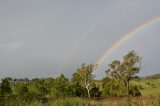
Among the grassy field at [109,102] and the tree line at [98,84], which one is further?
the tree line at [98,84]

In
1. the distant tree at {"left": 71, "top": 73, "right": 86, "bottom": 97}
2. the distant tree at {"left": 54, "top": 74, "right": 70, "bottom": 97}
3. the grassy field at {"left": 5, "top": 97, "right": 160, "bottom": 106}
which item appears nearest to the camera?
the grassy field at {"left": 5, "top": 97, "right": 160, "bottom": 106}

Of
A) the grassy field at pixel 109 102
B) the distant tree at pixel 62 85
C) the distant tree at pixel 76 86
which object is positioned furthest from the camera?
the distant tree at pixel 76 86

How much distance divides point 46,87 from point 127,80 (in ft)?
79.0

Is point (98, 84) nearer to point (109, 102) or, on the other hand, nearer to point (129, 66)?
point (129, 66)

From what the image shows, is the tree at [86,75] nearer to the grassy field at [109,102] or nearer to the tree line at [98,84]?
the tree line at [98,84]

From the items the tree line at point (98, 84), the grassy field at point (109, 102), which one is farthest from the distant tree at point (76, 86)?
the grassy field at point (109, 102)

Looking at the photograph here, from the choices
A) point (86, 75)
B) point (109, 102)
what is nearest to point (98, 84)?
point (86, 75)

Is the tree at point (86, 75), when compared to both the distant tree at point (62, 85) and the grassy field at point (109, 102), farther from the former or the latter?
the grassy field at point (109, 102)

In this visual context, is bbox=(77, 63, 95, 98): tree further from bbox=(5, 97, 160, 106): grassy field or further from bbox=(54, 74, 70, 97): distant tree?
bbox=(5, 97, 160, 106): grassy field

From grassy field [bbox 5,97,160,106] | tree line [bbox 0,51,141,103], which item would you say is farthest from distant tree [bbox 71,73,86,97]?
grassy field [bbox 5,97,160,106]

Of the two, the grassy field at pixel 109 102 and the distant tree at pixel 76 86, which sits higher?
the distant tree at pixel 76 86

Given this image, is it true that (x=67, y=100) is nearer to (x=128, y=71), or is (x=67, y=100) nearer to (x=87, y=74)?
(x=128, y=71)

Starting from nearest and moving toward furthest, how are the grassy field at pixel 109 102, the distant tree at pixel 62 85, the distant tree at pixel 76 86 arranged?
the grassy field at pixel 109 102 < the distant tree at pixel 62 85 < the distant tree at pixel 76 86

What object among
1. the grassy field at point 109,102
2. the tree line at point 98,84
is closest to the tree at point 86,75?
the tree line at point 98,84
